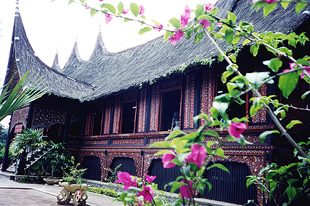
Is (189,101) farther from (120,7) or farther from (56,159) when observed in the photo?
(120,7)

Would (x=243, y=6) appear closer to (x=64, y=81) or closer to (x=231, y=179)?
(x=231, y=179)

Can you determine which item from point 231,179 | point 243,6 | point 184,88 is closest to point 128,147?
point 184,88

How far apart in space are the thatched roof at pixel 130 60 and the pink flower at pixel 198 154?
15.7ft

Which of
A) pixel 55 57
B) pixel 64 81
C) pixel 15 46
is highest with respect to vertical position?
pixel 55 57

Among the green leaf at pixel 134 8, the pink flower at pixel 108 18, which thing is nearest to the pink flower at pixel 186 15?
the green leaf at pixel 134 8

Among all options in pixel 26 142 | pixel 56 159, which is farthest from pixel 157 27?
pixel 56 159

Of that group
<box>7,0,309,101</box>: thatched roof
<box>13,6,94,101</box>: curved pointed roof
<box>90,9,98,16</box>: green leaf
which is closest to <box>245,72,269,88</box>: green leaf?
<box>90,9,98,16</box>: green leaf

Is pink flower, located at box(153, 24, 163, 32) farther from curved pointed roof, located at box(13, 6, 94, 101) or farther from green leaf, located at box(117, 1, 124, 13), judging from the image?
curved pointed roof, located at box(13, 6, 94, 101)

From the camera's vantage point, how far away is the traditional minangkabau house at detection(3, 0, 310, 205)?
18.3ft

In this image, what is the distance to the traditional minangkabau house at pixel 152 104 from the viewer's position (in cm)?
559

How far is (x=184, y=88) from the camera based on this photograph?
291 inches

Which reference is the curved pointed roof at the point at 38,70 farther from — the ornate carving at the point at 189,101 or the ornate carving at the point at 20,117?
the ornate carving at the point at 189,101

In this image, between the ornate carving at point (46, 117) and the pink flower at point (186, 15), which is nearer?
the pink flower at point (186, 15)

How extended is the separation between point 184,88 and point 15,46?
24.4 ft
